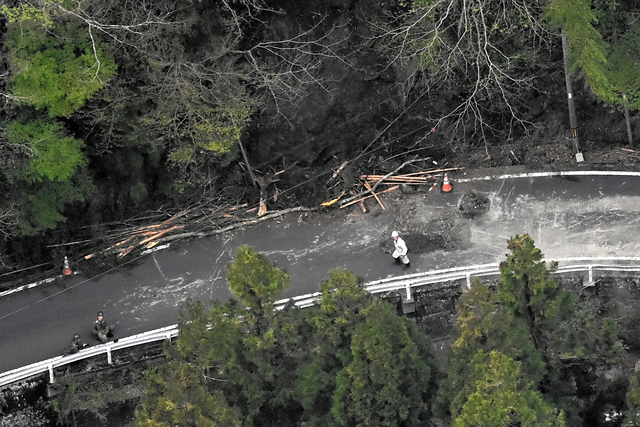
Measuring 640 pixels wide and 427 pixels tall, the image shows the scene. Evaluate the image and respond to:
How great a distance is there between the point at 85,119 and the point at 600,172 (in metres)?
14.9

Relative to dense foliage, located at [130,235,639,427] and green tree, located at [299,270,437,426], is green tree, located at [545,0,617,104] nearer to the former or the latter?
dense foliage, located at [130,235,639,427]

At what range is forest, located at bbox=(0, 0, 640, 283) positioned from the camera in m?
21.5

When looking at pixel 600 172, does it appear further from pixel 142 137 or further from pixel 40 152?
pixel 40 152

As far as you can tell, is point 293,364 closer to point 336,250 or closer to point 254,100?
point 336,250

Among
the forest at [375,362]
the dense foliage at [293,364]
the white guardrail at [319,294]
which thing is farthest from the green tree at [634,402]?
the white guardrail at [319,294]

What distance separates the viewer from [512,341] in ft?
56.7

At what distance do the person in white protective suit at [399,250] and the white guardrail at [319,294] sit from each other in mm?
Result: 464

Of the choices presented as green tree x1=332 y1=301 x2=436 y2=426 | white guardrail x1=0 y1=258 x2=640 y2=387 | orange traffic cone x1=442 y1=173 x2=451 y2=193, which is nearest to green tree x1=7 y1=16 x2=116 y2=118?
white guardrail x1=0 y1=258 x2=640 y2=387

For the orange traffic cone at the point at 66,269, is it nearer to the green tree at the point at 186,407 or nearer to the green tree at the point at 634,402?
the green tree at the point at 186,407

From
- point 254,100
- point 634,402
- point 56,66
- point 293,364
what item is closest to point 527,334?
point 634,402

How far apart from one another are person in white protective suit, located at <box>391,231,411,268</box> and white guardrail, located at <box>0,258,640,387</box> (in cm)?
46

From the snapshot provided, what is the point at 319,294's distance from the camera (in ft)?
74.0

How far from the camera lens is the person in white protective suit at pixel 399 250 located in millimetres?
22978

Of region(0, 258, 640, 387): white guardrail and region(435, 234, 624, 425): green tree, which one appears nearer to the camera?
region(435, 234, 624, 425): green tree
